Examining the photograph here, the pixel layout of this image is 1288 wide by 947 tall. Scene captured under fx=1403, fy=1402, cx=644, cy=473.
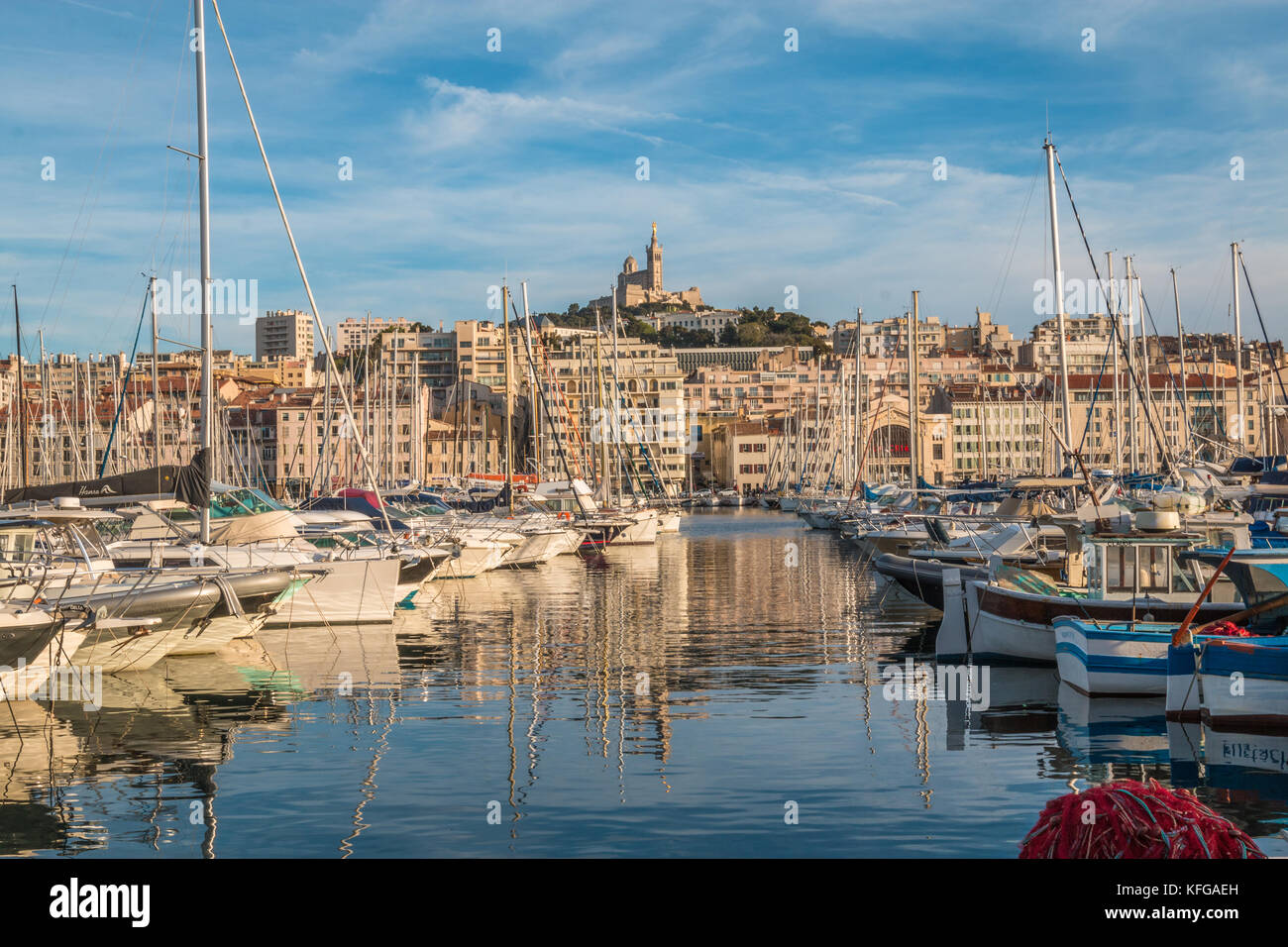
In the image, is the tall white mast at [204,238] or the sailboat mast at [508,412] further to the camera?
the sailboat mast at [508,412]

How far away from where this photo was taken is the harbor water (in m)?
11.4

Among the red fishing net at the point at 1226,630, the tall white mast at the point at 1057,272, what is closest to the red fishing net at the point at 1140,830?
the red fishing net at the point at 1226,630

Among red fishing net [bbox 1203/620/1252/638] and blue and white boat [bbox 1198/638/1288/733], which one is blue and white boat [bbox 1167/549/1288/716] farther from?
red fishing net [bbox 1203/620/1252/638]

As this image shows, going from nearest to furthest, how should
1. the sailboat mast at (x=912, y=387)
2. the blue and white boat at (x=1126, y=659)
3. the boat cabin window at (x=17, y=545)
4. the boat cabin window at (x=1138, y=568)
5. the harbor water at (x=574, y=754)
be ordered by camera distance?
the harbor water at (x=574, y=754) < the blue and white boat at (x=1126, y=659) < the boat cabin window at (x=1138, y=568) < the boat cabin window at (x=17, y=545) < the sailboat mast at (x=912, y=387)

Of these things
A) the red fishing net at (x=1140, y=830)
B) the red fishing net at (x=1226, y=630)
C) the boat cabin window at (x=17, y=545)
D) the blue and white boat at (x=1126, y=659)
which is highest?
the boat cabin window at (x=17, y=545)

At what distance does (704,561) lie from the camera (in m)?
50.4

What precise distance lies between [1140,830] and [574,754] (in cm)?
878

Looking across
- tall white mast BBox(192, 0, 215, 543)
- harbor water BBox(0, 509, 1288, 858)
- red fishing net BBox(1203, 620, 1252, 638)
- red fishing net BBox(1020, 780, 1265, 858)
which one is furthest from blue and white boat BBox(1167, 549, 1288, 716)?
tall white mast BBox(192, 0, 215, 543)

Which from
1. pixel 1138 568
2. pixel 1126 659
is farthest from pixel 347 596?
pixel 1126 659

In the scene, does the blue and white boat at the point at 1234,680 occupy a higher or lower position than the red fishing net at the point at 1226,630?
lower

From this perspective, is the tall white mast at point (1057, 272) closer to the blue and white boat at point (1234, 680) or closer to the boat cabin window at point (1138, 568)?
the boat cabin window at point (1138, 568)

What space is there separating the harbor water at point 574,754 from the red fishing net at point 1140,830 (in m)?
4.00

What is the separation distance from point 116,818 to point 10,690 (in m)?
5.67

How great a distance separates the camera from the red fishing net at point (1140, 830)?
661 cm
